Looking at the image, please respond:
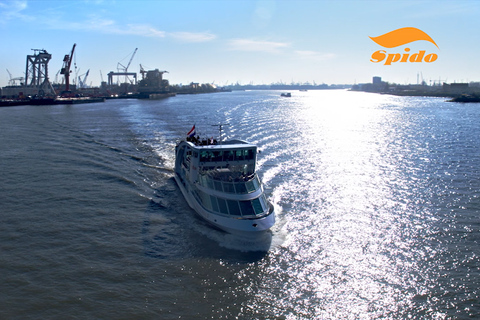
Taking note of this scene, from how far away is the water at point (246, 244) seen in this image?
53.8ft

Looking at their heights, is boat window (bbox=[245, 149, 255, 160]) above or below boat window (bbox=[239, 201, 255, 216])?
above

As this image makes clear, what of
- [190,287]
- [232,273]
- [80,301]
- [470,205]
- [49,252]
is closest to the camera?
[80,301]

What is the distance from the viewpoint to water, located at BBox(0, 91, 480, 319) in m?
16.4

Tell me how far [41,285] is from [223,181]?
11.6 m

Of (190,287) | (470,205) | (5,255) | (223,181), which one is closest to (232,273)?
(190,287)

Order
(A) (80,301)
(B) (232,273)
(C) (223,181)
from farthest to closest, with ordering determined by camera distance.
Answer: (C) (223,181) < (B) (232,273) < (A) (80,301)

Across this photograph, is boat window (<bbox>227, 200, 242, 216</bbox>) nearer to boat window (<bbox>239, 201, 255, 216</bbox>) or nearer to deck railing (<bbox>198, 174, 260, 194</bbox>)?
boat window (<bbox>239, 201, 255, 216</bbox>)

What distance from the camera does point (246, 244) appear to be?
2189 centimetres

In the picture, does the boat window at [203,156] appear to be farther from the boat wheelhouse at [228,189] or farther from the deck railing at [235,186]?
the deck railing at [235,186]

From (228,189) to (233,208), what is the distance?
1.39m

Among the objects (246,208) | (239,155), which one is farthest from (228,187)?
(239,155)

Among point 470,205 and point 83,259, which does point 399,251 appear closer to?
Answer: point 470,205

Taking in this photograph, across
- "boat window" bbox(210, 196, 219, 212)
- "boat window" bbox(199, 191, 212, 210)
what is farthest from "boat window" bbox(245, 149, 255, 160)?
"boat window" bbox(210, 196, 219, 212)

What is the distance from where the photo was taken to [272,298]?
663 inches
